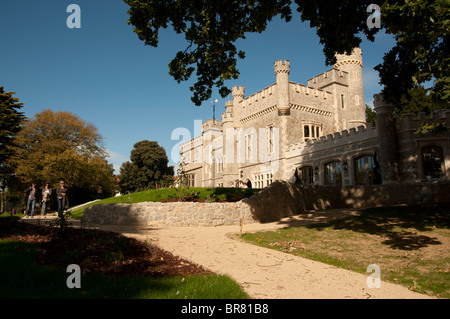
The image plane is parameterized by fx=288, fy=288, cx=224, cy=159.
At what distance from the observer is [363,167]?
22.7m

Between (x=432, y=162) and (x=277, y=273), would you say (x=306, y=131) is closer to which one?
(x=432, y=162)

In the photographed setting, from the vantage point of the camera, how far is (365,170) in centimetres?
2248

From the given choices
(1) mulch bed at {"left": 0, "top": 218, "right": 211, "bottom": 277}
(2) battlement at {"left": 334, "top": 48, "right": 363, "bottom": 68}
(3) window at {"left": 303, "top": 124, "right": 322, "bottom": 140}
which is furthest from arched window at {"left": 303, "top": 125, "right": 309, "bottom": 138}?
(1) mulch bed at {"left": 0, "top": 218, "right": 211, "bottom": 277}

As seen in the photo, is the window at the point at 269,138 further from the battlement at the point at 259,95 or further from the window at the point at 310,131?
the battlement at the point at 259,95

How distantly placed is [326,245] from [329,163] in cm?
1813

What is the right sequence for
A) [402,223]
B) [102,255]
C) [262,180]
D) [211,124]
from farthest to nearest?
[211,124] < [262,180] < [402,223] < [102,255]

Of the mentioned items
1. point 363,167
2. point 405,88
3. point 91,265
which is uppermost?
point 405,88

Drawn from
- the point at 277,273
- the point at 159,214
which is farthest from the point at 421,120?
the point at 277,273

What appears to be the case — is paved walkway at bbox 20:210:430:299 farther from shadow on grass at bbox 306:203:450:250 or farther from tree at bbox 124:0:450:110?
tree at bbox 124:0:450:110

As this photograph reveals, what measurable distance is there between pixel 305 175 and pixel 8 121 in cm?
3122

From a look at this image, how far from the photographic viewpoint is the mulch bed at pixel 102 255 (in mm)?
5066

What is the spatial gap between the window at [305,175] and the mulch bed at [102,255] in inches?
884
